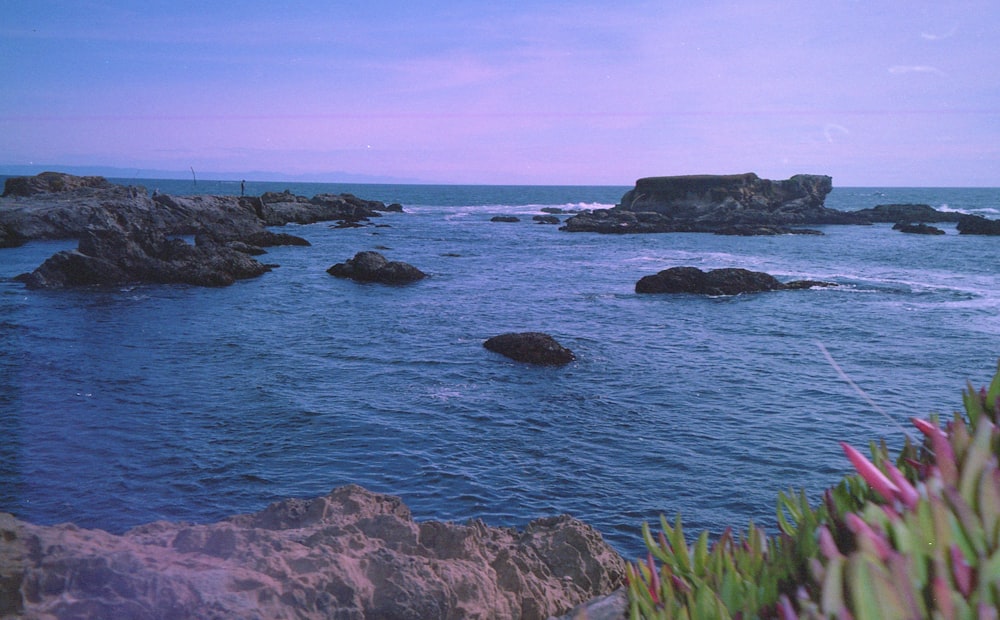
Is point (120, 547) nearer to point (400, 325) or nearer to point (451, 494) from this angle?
point (451, 494)

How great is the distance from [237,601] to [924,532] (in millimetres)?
3367

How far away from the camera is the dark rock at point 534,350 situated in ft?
55.7

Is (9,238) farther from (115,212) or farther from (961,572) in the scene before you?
(961,572)

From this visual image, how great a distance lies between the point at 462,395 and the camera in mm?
14367

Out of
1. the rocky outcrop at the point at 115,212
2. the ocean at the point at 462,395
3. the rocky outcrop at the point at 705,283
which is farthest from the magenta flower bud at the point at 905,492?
the rocky outcrop at the point at 115,212

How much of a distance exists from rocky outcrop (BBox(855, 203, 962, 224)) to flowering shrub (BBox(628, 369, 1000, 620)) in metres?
86.4

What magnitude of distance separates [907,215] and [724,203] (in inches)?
856

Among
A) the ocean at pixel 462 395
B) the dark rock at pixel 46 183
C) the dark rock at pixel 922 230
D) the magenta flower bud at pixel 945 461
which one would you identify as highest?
the dark rock at pixel 46 183

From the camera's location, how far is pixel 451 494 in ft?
31.8

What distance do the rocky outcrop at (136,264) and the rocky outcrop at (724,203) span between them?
42236mm

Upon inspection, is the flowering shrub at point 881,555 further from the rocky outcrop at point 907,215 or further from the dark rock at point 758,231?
the rocky outcrop at point 907,215

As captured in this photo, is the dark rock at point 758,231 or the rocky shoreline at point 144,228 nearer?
the rocky shoreline at point 144,228

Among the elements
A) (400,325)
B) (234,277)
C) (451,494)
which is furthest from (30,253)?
(451,494)

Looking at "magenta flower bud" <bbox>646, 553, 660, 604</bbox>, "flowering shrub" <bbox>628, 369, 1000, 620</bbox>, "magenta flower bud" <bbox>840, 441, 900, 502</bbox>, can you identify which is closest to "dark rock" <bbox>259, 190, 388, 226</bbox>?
"magenta flower bud" <bbox>646, 553, 660, 604</bbox>
